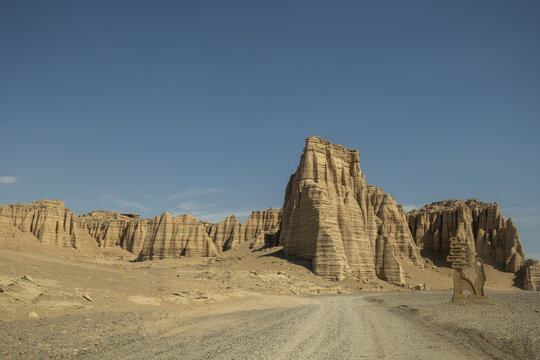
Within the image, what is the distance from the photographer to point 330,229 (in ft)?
135

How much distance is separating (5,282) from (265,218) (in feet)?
276

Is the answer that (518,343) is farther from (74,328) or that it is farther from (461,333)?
(74,328)

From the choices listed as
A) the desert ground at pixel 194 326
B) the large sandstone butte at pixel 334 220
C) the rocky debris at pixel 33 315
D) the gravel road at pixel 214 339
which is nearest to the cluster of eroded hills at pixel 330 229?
the large sandstone butte at pixel 334 220

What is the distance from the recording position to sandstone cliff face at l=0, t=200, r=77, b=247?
74.5 metres

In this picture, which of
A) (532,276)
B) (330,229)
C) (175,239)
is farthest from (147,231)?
(532,276)

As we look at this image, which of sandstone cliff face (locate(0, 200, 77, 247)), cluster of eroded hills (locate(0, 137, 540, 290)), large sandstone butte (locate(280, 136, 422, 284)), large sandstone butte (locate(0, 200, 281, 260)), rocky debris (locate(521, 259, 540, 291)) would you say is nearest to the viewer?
large sandstone butte (locate(280, 136, 422, 284))

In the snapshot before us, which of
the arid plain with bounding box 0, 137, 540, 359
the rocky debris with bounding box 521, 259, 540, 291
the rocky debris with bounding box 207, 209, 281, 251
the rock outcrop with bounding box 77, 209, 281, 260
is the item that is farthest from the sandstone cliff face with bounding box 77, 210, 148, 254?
the rocky debris with bounding box 521, 259, 540, 291

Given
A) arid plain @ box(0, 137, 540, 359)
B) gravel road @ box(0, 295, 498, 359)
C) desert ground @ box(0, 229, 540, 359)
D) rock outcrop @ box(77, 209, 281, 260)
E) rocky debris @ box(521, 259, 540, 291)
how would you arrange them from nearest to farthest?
gravel road @ box(0, 295, 498, 359) < desert ground @ box(0, 229, 540, 359) < arid plain @ box(0, 137, 540, 359) < rocky debris @ box(521, 259, 540, 291) < rock outcrop @ box(77, 209, 281, 260)

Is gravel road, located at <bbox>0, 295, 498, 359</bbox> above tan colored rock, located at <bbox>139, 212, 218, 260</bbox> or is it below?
below

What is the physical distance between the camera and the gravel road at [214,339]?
9633 millimetres

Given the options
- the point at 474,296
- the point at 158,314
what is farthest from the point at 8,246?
the point at 474,296

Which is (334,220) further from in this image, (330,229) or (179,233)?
(179,233)

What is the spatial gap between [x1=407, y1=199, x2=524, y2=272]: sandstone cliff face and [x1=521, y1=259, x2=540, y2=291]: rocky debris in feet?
19.3

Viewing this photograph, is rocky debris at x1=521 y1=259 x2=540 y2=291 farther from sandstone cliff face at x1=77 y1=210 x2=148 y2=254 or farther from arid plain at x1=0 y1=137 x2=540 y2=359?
sandstone cliff face at x1=77 y1=210 x2=148 y2=254
